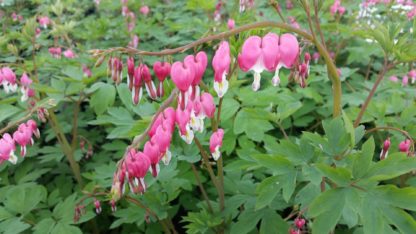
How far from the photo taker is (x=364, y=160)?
1316 millimetres

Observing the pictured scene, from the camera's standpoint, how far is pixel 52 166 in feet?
9.76

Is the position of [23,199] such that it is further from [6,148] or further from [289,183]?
[289,183]

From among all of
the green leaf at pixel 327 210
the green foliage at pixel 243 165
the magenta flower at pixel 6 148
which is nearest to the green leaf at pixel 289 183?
the green foliage at pixel 243 165

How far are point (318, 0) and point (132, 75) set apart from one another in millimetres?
796

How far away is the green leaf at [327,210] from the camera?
1.25m

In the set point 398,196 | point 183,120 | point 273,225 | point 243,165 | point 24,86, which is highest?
point 183,120

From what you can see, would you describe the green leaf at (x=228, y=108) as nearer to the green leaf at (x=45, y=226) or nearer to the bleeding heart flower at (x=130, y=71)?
the bleeding heart flower at (x=130, y=71)

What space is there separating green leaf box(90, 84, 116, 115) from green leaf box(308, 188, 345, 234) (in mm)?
1456

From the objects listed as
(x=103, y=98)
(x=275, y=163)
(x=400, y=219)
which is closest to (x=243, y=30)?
(x=275, y=163)

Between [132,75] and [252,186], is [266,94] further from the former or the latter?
[132,75]

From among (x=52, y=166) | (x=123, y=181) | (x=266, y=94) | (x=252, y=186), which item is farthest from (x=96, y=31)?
(x=123, y=181)

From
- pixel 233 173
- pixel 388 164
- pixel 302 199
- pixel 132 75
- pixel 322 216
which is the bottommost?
pixel 233 173

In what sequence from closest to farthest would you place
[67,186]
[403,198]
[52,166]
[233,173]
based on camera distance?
[403,198]
[233,173]
[67,186]
[52,166]

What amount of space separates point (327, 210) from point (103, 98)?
1525mm
